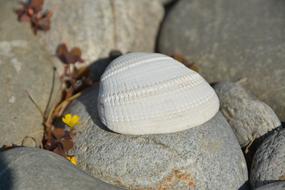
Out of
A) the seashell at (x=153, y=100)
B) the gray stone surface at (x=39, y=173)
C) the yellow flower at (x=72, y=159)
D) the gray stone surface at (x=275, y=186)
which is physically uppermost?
the seashell at (x=153, y=100)

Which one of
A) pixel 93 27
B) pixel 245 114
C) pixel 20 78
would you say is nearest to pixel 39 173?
pixel 20 78

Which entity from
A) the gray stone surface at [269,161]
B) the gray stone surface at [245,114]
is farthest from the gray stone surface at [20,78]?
the gray stone surface at [269,161]

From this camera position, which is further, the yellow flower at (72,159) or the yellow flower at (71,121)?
the yellow flower at (71,121)

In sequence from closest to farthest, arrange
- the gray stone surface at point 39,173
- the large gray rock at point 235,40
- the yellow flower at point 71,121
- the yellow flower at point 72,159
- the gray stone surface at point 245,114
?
the gray stone surface at point 39,173, the yellow flower at point 72,159, the yellow flower at point 71,121, the gray stone surface at point 245,114, the large gray rock at point 235,40

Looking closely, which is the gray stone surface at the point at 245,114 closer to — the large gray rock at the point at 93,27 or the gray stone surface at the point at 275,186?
the gray stone surface at the point at 275,186

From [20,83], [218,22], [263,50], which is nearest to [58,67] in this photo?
[20,83]

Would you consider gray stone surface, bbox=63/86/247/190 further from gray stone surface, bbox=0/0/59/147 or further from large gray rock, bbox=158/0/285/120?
large gray rock, bbox=158/0/285/120

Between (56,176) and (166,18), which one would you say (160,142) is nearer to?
(56,176)
